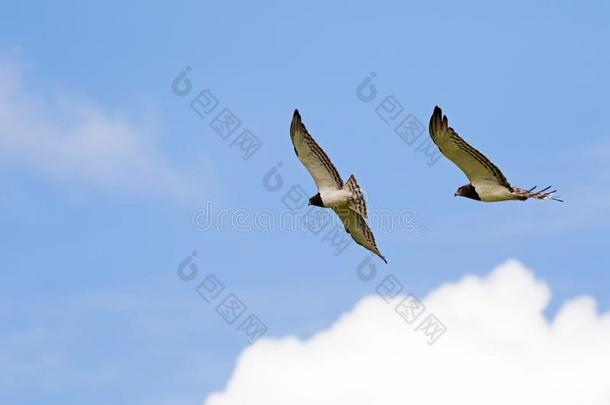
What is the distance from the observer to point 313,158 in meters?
36.8

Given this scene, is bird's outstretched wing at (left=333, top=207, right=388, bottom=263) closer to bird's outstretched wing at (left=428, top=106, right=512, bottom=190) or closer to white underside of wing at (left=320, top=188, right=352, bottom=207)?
white underside of wing at (left=320, top=188, right=352, bottom=207)

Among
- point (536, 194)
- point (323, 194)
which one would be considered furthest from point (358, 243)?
point (536, 194)

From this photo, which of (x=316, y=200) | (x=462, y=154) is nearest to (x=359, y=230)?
(x=316, y=200)

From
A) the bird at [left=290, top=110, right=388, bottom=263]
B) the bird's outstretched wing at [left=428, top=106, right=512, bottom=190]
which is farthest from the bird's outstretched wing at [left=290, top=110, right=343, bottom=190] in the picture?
the bird's outstretched wing at [left=428, top=106, right=512, bottom=190]

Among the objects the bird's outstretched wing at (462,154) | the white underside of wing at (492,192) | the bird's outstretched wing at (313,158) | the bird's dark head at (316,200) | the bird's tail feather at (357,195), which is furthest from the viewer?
the bird's dark head at (316,200)

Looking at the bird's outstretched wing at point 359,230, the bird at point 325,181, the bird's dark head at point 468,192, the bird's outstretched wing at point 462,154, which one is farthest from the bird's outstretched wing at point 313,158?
the bird's outstretched wing at point 462,154

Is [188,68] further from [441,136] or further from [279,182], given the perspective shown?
[441,136]

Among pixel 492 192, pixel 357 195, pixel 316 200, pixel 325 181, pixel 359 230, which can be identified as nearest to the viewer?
pixel 492 192

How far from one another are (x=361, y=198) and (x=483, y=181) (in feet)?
9.94

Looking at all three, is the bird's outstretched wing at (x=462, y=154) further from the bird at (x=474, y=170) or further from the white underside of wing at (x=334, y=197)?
the white underside of wing at (x=334, y=197)

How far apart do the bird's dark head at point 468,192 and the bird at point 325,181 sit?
2392 millimetres

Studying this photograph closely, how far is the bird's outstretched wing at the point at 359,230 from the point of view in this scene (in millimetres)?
38438

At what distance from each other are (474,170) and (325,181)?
3.97m

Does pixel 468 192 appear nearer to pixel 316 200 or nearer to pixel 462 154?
pixel 462 154
